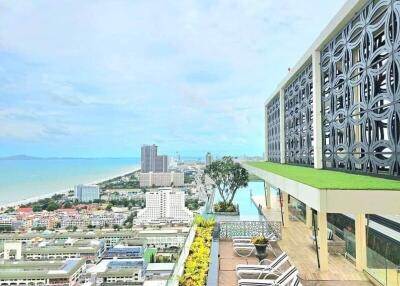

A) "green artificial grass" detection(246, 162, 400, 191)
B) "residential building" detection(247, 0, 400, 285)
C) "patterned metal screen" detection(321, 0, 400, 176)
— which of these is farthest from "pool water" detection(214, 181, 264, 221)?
"green artificial grass" detection(246, 162, 400, 191)

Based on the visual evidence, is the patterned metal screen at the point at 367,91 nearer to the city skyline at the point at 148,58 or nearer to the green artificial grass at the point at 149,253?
the city skyline at the point at 148,58

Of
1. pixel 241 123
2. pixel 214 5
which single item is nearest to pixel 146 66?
pixel 241 123

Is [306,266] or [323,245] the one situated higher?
[323,245]

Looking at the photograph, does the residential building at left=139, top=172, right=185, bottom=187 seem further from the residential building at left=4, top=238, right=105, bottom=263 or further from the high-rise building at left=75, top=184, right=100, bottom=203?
the residential building at left=4, top=238, right=105, bottom=263

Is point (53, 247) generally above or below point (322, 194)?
below

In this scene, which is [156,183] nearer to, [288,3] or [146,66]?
[146,66]

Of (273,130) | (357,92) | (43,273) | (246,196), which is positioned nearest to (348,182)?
(357,92)

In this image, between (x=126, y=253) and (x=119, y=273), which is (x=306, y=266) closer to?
(x=119, y=273)
